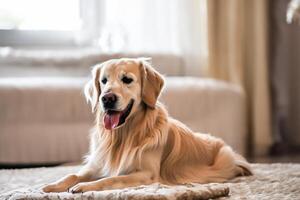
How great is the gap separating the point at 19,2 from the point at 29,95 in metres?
1.23

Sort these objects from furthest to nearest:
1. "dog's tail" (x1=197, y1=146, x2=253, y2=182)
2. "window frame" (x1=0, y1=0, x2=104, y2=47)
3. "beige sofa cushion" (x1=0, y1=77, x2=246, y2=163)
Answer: "window frame" (x1=0, y1=0, x2=104, y2=47), "beige sofa cushion" (x1=0, y1=77, x2=246, y2=163), "dog's tail" (x1=197, y1=146, x2=253, y2=182)

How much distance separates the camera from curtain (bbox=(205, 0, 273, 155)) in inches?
126

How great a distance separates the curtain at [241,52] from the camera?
3203 millimetres

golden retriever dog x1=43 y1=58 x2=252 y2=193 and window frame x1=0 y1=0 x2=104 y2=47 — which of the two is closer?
golden retriever dog x1=43 y1=58 x2=252 y2=193

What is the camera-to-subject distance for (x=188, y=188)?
1.37 meters

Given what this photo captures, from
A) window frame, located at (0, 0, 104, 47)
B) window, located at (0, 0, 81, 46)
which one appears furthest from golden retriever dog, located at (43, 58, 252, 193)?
window, located at (0, 0, 81, 46)

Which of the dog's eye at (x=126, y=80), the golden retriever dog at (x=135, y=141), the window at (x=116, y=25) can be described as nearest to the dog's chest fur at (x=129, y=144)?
the golden retriever dog at (x=135, y=141)

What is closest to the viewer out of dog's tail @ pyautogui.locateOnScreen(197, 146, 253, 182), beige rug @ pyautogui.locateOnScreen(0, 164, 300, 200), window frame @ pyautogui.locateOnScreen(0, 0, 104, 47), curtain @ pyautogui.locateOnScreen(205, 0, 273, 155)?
beige rug @ pyautogui.locateOnScreen(0, 164, 300, 200)

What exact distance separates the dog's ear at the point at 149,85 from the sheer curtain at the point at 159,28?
1.58 meters

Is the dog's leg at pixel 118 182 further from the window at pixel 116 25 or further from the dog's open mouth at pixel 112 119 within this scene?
the window at pixel 116 25

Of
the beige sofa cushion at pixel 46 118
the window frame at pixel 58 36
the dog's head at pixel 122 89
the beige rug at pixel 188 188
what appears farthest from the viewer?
the window frame at pixel 58 36

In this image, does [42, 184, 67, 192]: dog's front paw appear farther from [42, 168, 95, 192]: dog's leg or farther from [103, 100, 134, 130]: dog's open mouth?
[103, 100, 134, 130]: dog's open mouth

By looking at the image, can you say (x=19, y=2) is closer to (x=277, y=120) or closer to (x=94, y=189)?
(x=277, y=120)

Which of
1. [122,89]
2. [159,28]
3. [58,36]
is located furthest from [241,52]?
[122,89]
